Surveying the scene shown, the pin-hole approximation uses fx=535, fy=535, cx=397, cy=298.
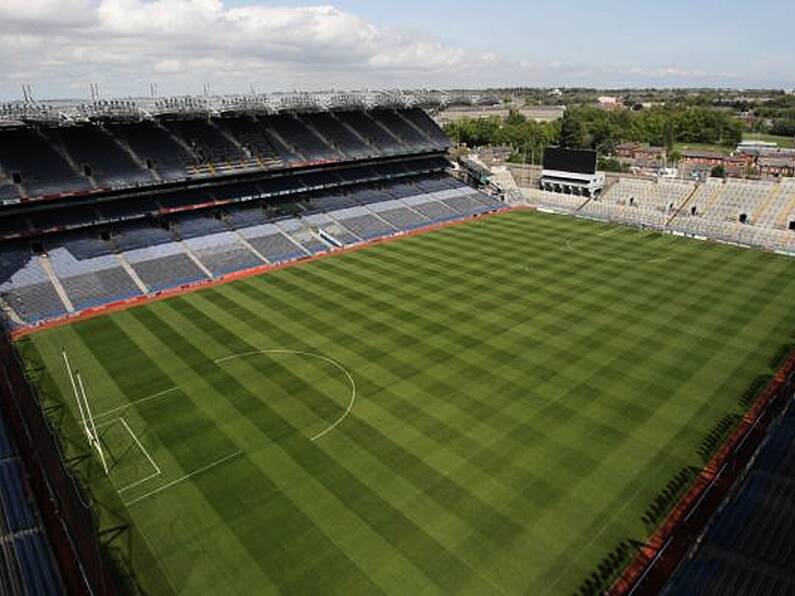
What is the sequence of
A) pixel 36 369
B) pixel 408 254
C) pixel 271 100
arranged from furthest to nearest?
pixel 271 100 → pixel 408 254 → pixel 36 369

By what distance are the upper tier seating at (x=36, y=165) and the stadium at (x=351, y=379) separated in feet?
0.86

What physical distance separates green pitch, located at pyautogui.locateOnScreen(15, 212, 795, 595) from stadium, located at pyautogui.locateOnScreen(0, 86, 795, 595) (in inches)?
5.4

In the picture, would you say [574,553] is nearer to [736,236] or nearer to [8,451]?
[8,451]

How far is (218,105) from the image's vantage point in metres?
51.8

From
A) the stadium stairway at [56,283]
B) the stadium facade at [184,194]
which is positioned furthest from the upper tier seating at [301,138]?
the stadium stairway at [56,283]

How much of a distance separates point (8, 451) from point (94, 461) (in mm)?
3210

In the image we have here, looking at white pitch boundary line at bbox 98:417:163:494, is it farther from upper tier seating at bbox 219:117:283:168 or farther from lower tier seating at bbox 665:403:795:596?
upper tier seating at bbox 219:117:283:168

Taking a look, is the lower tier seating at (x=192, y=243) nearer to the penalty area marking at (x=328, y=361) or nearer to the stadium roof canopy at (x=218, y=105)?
the stadium roof canopy at (x=218, y=105)

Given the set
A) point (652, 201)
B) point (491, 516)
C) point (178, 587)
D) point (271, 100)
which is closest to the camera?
point (178, 587)

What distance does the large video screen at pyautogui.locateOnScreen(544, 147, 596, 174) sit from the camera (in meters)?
72.0

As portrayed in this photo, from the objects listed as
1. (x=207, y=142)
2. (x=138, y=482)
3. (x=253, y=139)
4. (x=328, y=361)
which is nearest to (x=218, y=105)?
(x=207, y=142)

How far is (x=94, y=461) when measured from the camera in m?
23.4

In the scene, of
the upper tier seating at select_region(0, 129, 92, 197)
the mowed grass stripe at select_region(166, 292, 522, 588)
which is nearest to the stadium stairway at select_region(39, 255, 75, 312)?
the upper tier seating at select_region(0, 129, 92, 197)

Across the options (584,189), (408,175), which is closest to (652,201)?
(584,189)
